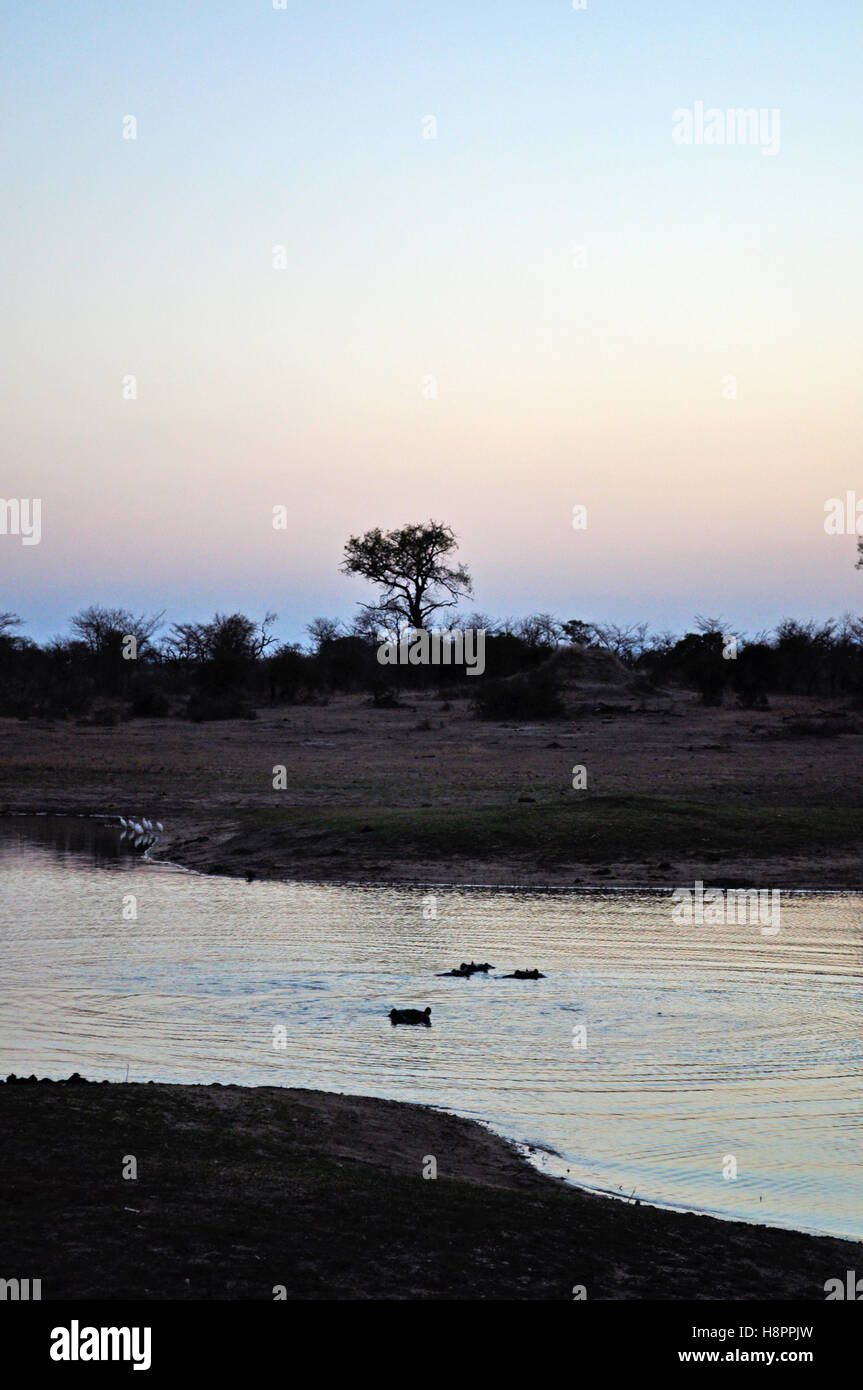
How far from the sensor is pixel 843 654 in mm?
70625

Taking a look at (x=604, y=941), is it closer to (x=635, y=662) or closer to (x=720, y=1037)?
(x=720, y=1037)

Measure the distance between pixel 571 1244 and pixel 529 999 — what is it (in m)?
6.27

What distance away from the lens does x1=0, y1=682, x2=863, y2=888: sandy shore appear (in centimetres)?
2070

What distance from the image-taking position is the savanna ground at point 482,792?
68.0ft

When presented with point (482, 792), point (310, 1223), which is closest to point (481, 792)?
point (482, 792)

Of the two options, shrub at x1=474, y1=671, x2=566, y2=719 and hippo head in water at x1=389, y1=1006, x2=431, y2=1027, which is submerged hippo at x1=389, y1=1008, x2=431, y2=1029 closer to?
hippo head in water at x1=389, y1=1006, x2=431, y2=1027

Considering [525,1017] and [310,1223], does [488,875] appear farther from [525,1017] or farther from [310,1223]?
[310,1223]

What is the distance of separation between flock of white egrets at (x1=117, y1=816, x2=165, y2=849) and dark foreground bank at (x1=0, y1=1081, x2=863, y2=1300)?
16366mm

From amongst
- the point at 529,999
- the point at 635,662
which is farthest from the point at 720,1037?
the point at 635,662

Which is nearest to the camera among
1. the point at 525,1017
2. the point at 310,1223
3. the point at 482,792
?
the point at 310,1223

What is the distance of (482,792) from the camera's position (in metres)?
27.9

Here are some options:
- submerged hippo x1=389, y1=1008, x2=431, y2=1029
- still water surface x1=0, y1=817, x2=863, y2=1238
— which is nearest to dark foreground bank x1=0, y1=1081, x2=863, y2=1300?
still water surface x1=0, y1=817, x2=863, y2=1238

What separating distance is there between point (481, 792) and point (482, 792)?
0.02 metres
